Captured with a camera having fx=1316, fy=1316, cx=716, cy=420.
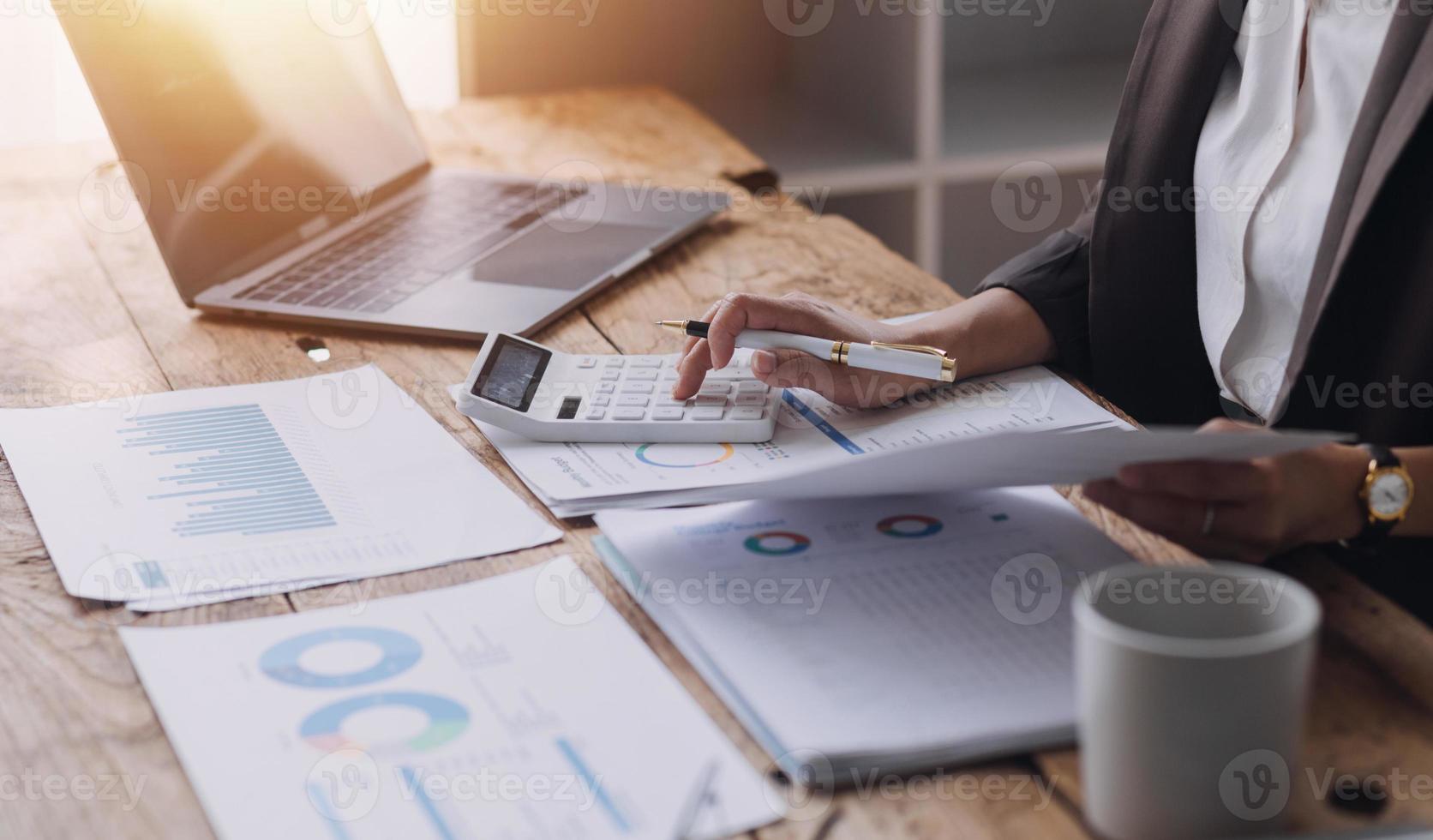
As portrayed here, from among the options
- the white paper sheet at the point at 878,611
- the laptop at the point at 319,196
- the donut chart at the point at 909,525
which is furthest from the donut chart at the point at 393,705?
the laptop at the point at 319,196

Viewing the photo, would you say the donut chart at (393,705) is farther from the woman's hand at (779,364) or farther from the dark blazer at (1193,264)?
the dark blazer at (1193,264)

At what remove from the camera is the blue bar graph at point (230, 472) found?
0.78 m

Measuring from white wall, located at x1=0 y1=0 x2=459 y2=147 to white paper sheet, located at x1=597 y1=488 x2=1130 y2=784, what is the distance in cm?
140

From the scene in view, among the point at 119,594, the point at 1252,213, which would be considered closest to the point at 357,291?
the point at 119,594

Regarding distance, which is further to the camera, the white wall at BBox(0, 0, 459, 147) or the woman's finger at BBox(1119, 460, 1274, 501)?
the white wall at BBox(0, 0, 459, 147)

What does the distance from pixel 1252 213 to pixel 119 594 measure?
0.83 m

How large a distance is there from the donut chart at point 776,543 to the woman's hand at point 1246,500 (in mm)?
153

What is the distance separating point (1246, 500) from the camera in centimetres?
67

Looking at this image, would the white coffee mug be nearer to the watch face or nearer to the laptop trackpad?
the watch face

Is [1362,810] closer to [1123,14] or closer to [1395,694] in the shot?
[1395,694]

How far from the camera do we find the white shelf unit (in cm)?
216

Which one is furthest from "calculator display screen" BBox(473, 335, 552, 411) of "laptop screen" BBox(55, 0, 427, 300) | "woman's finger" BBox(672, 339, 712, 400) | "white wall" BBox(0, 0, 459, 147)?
"white wall" BBox(0, 0, 459, 147)

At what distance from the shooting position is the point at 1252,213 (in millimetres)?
1008

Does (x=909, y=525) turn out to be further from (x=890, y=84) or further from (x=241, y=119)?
(x=890, y=84)
